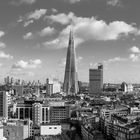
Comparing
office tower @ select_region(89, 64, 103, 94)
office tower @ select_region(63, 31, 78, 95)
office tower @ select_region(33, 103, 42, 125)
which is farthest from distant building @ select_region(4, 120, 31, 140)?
office tower @ select_region(89, 64, 103, 94)

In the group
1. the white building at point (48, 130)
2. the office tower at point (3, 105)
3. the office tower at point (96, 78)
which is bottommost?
the white building at point (48, 130)

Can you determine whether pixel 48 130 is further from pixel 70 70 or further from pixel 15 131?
pixel 70 70

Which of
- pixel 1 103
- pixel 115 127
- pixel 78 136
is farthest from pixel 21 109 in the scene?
pixel 115 127

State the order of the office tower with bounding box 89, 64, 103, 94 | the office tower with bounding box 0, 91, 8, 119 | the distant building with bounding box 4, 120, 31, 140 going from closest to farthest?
1. the distant building with bounding box 4, 120, 31, 140
2. the office tower with bounding box 0, 91, 8, 119
3. the office tower with bounding box 89, 64, 103, 94

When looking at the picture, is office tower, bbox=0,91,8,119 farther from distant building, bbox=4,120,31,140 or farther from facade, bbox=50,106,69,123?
distant building, bbox=4,120,31,140

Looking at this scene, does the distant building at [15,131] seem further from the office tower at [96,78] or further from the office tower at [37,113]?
the office tower at [96,78]

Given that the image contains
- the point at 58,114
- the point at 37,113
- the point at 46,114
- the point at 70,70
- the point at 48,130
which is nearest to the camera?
the point at 48,130

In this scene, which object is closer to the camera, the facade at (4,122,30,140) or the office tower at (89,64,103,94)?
the facade at (4,122,30,140)

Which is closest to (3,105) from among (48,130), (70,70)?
(48,130)

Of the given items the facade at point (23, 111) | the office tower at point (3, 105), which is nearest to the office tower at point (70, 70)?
the facade at point (23, 111)

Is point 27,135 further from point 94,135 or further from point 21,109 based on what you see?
point 21,109

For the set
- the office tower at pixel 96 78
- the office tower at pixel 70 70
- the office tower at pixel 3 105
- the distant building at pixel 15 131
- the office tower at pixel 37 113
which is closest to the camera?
the distant building at pixel 15 131
